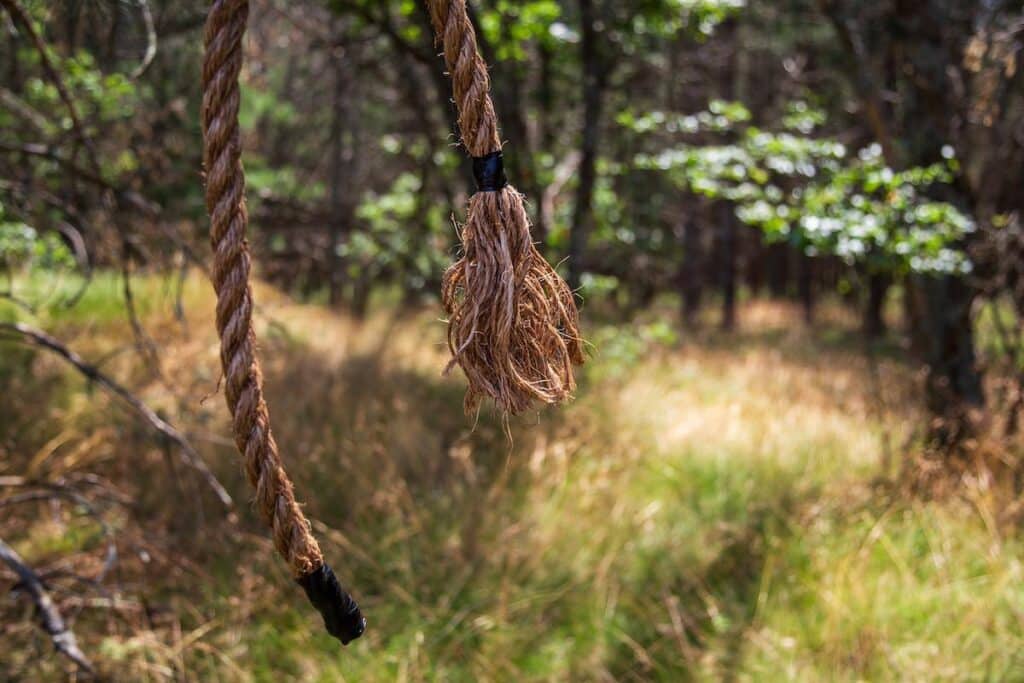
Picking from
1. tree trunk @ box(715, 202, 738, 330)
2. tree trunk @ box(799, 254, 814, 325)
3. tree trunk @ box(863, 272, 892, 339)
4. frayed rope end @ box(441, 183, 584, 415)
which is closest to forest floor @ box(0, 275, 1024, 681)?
frayed rope end @ box(441, 183, 584, 415)

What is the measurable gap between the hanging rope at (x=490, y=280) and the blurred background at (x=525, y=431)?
1659 millimetres

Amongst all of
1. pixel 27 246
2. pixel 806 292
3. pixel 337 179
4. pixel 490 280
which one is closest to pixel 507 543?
pixel 27 246

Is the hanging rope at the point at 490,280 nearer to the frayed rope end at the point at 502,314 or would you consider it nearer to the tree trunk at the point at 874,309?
the frayed rope end at the point at 502,314

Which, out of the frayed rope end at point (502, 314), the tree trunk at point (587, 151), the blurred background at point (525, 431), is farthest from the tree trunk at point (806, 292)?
the frayed rope end at point (502, 314)

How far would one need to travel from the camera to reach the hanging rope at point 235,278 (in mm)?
1034

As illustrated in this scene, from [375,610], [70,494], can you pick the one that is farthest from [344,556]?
[70,494]

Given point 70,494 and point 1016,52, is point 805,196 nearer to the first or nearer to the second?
point 1016,52

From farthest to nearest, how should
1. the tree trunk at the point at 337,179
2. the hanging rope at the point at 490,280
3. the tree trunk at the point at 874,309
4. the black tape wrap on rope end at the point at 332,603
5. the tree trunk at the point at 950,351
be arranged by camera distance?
1. the tree trunk at the point at 874,309
2. the tree trunk at the point at 337,179
3. the tree trunk at the point at 950,351
4. the black tape wrap on rope end at the point at 332,603
5. the hanging rope at the point at 490,280

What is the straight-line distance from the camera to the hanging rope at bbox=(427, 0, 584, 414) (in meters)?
1.00

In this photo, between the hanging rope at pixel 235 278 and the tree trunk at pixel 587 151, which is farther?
the tree trunk at pixel 587 151

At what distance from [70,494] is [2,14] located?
6.03 feet

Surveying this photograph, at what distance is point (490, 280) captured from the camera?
41.7 inches

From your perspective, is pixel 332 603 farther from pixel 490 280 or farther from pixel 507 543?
pixel 507 543

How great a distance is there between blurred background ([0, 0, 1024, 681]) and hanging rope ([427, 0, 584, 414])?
1659mm
